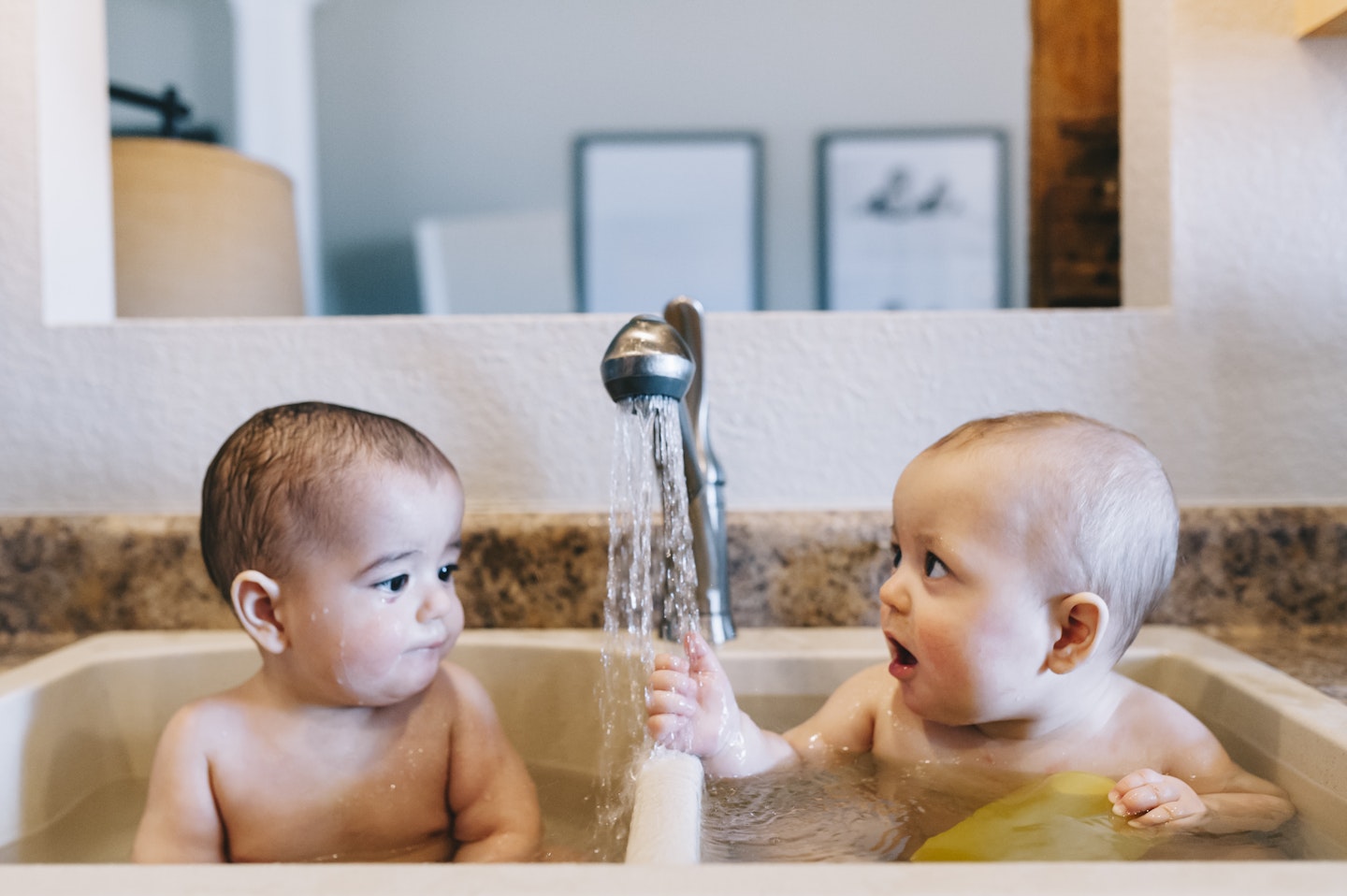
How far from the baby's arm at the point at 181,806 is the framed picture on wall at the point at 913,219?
1733 mm

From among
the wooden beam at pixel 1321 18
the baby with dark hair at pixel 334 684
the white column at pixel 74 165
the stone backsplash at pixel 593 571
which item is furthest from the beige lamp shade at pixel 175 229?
the wooden beam at pixel 1321 18

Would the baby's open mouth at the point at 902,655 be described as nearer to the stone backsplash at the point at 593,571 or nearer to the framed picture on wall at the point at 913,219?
the stone backsplash at the point at 593,571

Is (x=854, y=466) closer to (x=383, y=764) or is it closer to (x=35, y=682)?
(x=383, y=764)

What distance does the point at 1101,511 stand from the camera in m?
0.80

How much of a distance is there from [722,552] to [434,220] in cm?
160

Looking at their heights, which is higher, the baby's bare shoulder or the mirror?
the mirror

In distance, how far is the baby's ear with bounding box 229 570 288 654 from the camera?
0.83m

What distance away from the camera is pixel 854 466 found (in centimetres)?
114

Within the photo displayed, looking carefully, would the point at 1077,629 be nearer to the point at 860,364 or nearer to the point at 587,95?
the point at 860,364

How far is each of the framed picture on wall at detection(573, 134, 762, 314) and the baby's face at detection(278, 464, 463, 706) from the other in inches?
57.1

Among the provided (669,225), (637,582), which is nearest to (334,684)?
(637,582)

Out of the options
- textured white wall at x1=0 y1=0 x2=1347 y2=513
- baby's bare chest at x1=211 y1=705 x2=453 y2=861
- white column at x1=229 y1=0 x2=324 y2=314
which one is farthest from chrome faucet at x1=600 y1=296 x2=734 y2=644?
white column at x1=229 y1=0 x2=324 y2=314

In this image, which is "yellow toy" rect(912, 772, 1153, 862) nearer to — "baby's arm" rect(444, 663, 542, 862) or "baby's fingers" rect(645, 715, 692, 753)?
"baby's fingers" rect(645, 715, 692, 753)

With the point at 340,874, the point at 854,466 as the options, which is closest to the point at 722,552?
the point at 854,466
